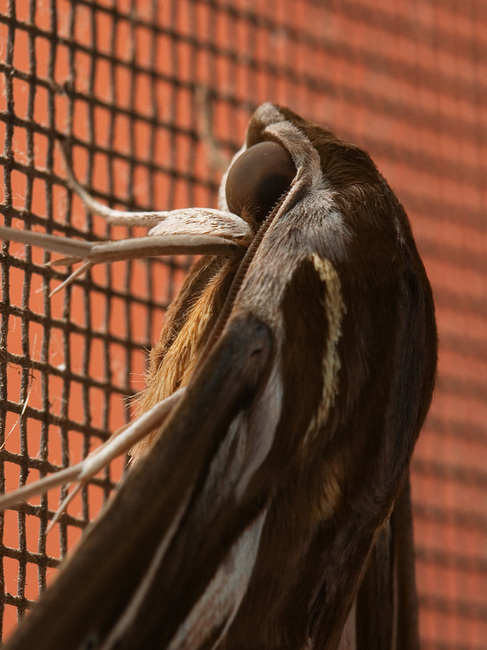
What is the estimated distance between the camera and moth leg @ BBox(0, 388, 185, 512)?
0.82 meters

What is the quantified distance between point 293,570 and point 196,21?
4.22ft

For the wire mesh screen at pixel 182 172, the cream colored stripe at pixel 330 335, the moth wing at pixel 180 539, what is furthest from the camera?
the wire mesh screen at pixel 182 172

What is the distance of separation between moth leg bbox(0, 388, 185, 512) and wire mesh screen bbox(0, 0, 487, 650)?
1.06ft

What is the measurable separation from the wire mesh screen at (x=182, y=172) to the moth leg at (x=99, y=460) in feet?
1.06

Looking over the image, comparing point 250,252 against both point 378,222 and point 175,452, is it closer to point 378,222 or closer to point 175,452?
point 378,222

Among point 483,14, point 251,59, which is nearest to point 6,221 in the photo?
point 251,59

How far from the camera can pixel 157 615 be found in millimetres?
675

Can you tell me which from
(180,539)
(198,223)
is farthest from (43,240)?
(180,539)

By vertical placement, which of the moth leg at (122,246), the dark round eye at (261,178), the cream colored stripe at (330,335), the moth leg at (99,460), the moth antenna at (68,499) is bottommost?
the moth antenna at (68,499)

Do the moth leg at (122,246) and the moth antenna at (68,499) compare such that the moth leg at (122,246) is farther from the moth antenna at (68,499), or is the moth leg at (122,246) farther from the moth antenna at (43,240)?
the moth antenna at (68,499)

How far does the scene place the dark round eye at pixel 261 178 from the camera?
37.9 inches

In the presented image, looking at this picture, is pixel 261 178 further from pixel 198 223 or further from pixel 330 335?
pixel 330 335

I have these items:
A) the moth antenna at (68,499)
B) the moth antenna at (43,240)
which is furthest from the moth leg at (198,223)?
the moth antenna at (68,499)

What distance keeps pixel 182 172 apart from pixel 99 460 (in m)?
0.94
